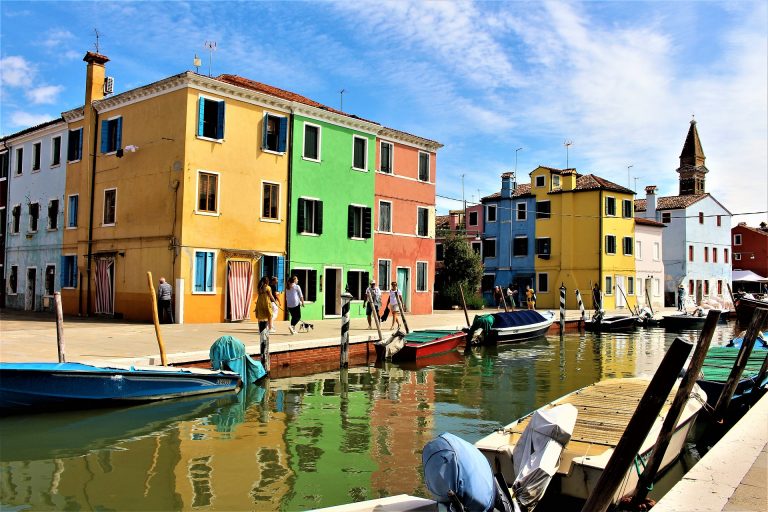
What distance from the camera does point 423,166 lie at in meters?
30.3

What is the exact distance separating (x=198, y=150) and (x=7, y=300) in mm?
14482

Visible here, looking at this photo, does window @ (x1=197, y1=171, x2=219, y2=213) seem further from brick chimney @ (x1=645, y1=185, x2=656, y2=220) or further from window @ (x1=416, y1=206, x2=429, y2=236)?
brick chimney @ (x1=645, y1=185, x2=656, y2=220)

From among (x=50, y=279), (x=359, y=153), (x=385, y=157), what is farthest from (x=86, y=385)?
(x=385, y=157)

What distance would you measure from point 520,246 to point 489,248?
7.96 ft

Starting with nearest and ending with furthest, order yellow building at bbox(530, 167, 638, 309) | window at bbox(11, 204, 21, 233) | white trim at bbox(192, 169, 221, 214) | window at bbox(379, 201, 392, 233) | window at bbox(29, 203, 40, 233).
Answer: white trim at bbox(192, 169, 221, 214) < window at bbox(29, 203, 40, 233) < window at bbox(379, 201, 392, 233) < window at bbox(11, 204, 21, 233) < yellow building at bbox(530, 167, 638, 309)

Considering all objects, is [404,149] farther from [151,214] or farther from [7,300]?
[7,300]

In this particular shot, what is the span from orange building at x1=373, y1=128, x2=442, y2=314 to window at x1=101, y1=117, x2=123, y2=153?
10.7m

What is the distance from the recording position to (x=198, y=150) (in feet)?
69.4

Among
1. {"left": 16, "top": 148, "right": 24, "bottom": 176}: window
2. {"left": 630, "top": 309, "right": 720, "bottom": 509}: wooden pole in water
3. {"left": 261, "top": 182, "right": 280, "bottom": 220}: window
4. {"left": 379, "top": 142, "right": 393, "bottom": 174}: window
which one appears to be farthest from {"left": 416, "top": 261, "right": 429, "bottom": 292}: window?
{"left": 630, "top": 309, "right": 720, "bottom": 509}: wooden pole in water

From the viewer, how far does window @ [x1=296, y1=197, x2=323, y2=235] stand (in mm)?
24250

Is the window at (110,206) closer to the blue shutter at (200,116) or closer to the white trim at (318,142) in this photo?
the blue shutter at (200,116)

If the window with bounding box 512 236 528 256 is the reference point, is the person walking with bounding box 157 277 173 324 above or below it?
below

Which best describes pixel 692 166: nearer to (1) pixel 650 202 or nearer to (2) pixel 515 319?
(1) pixel 650 202

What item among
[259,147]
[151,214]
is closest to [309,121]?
[259,147]
